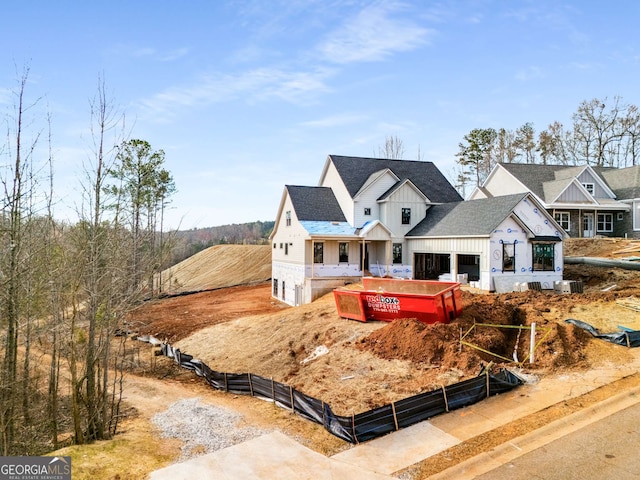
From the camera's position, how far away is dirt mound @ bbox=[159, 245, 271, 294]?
46.1m

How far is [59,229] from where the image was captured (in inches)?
442

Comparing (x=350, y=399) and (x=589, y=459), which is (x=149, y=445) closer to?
A: (x=350, y=399)

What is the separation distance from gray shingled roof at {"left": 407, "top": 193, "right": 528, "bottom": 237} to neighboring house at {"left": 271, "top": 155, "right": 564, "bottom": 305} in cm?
9

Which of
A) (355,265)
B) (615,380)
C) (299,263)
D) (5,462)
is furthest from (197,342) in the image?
(615,380)

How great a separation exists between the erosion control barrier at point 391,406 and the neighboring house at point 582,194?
28798 mm

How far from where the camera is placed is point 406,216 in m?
29.7

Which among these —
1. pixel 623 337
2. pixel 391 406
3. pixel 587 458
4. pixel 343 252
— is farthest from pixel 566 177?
pixel 391 406

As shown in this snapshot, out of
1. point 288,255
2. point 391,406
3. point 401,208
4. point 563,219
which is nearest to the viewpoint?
point 391,406

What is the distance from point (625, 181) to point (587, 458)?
38.7m

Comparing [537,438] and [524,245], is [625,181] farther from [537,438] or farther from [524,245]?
[537,438]

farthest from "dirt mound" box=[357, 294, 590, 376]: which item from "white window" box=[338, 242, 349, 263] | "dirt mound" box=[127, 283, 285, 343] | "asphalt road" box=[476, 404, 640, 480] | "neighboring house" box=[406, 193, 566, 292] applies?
"white window" box=[338, 242, 349, 263]

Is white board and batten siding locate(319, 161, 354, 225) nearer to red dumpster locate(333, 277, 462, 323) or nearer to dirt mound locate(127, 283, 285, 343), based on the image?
dirt mound locate(127, 283, 285, 343)

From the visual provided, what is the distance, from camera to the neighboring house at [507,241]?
2253cm

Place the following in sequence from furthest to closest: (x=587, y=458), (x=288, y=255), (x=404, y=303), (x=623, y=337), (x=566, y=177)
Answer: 1. (x=566, y=177)
2. (x=288, y=255)
3. (x=404, y=303)
4. (x=623, y=337)
5. (x=587, y=458)
